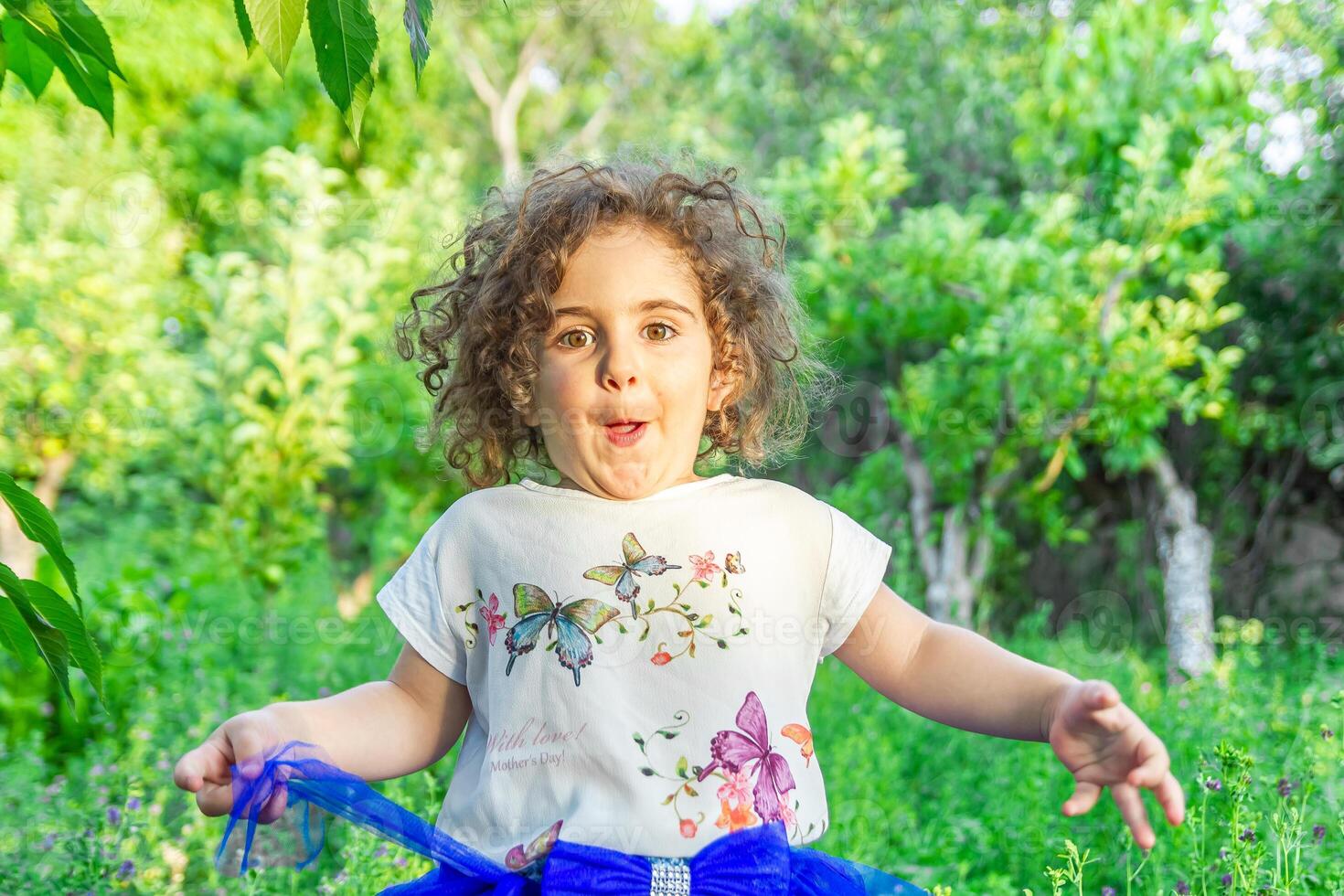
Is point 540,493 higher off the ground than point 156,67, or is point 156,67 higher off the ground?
point 156,67

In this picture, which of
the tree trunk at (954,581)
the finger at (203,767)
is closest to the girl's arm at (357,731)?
the finger at (203,767)

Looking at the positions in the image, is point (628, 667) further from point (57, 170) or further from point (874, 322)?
point (57, 170)

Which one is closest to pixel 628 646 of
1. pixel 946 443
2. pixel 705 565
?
pixel 705 565

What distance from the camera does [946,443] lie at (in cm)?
434

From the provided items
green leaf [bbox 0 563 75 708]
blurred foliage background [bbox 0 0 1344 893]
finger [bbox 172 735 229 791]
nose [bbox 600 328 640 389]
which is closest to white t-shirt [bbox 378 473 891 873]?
nose [bbox 600 328 640 389]

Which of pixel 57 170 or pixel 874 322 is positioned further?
pixel 57 170

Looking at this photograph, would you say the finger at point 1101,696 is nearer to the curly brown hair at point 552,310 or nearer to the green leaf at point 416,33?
the curly brown hair at point 552,310

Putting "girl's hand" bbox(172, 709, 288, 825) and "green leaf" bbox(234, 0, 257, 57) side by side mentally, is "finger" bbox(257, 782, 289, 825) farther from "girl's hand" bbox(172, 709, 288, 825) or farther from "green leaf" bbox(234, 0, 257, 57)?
"green leaf" bbox(234, 0, 257, 57)

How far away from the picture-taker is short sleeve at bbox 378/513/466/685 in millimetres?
1489

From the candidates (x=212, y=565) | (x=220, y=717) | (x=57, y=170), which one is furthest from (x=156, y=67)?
(x=220, y=717)

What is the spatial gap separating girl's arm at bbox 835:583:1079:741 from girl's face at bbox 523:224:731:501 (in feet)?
1.10

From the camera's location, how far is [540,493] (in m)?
1.52

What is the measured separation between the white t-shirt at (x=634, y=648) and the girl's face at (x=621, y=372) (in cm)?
5

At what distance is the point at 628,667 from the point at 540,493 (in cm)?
26
